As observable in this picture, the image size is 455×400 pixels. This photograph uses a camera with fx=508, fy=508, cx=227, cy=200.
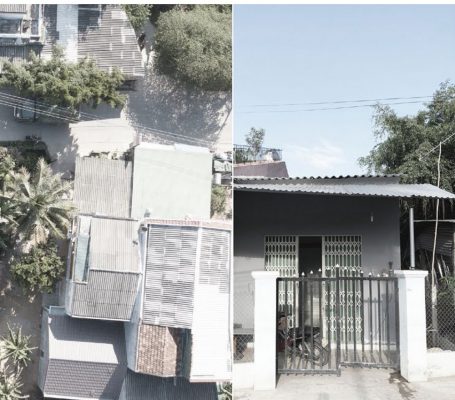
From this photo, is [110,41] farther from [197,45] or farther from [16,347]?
[16,347]

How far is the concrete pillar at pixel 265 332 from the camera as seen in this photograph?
11.0 ft

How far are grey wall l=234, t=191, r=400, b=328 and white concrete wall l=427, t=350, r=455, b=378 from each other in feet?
3.00

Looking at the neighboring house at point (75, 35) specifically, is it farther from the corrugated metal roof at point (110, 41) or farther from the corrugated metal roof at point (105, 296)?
the corrugated metal roof at point (105, 296)

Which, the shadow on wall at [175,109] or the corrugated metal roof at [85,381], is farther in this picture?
the shadow on wall at [175,109]

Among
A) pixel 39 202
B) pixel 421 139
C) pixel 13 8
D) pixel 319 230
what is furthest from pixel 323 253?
pixel 13 8

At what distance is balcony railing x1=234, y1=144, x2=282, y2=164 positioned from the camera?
5.84m

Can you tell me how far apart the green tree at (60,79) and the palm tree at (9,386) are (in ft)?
10.8

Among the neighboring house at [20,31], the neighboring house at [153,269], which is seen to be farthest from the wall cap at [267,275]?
the neighboring house at [20,31]

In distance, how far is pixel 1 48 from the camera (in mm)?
5852

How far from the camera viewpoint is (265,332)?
11.1 feet

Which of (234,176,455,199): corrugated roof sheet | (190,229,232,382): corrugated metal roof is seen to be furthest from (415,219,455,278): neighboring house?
(190,229,232,382): corrugated metal roof

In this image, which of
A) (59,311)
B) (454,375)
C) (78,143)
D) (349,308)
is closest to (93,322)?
(59,311)

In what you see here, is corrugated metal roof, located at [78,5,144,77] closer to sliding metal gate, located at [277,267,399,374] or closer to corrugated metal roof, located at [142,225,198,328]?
corrugated metal roof, located at [142,225,198,328]

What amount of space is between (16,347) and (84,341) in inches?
31.7
